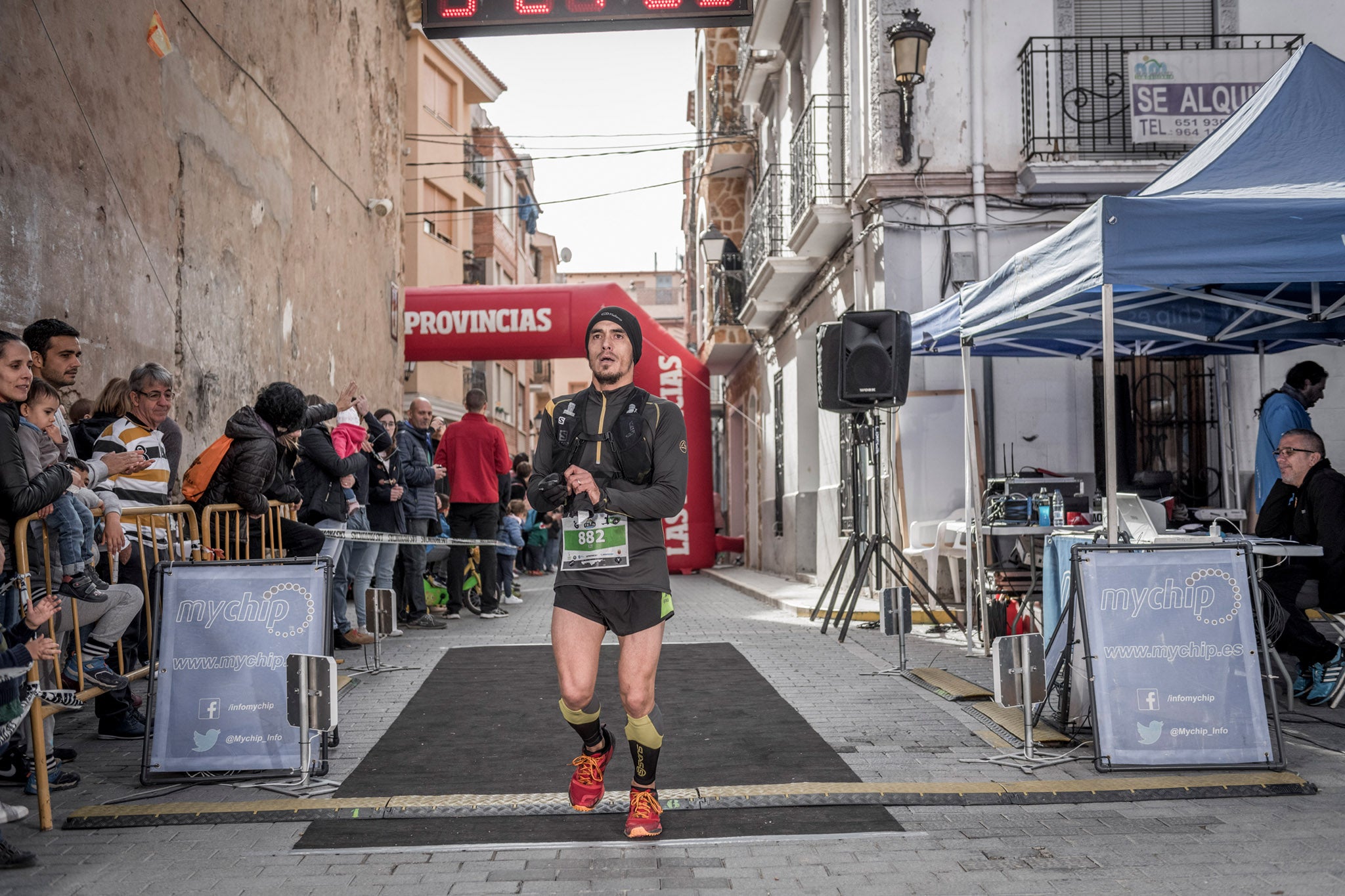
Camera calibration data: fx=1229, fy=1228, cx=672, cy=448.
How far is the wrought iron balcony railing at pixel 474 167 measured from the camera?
36.6 meters

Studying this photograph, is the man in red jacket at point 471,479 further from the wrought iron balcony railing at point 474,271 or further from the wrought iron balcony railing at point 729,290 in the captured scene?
the wrought iron balcony railing at point 474,271

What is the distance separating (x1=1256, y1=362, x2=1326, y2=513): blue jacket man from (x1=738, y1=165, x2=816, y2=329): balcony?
27.1ft

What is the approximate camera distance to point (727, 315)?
77.0 feet

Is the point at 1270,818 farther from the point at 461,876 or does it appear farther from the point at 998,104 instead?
the point at 998,104

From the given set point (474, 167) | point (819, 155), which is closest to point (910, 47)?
point (819, 155)

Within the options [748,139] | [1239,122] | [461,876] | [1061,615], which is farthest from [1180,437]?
[748,139]

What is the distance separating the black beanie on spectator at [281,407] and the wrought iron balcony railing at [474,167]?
1069 inches

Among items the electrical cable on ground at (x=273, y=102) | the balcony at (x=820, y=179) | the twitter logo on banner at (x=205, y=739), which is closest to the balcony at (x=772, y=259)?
the balcony at (x=820, y=179)

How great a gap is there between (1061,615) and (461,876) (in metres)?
3.25

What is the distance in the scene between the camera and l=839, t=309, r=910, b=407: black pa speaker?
10188 mm

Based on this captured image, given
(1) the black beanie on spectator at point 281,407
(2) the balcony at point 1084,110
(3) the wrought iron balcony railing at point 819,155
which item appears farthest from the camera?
(3) the wrought iron balcony railing at point 819,155

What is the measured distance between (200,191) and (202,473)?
4018 mm

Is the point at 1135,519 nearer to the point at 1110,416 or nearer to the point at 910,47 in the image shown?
the point at 1110,416

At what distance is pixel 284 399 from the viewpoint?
25.0ft
